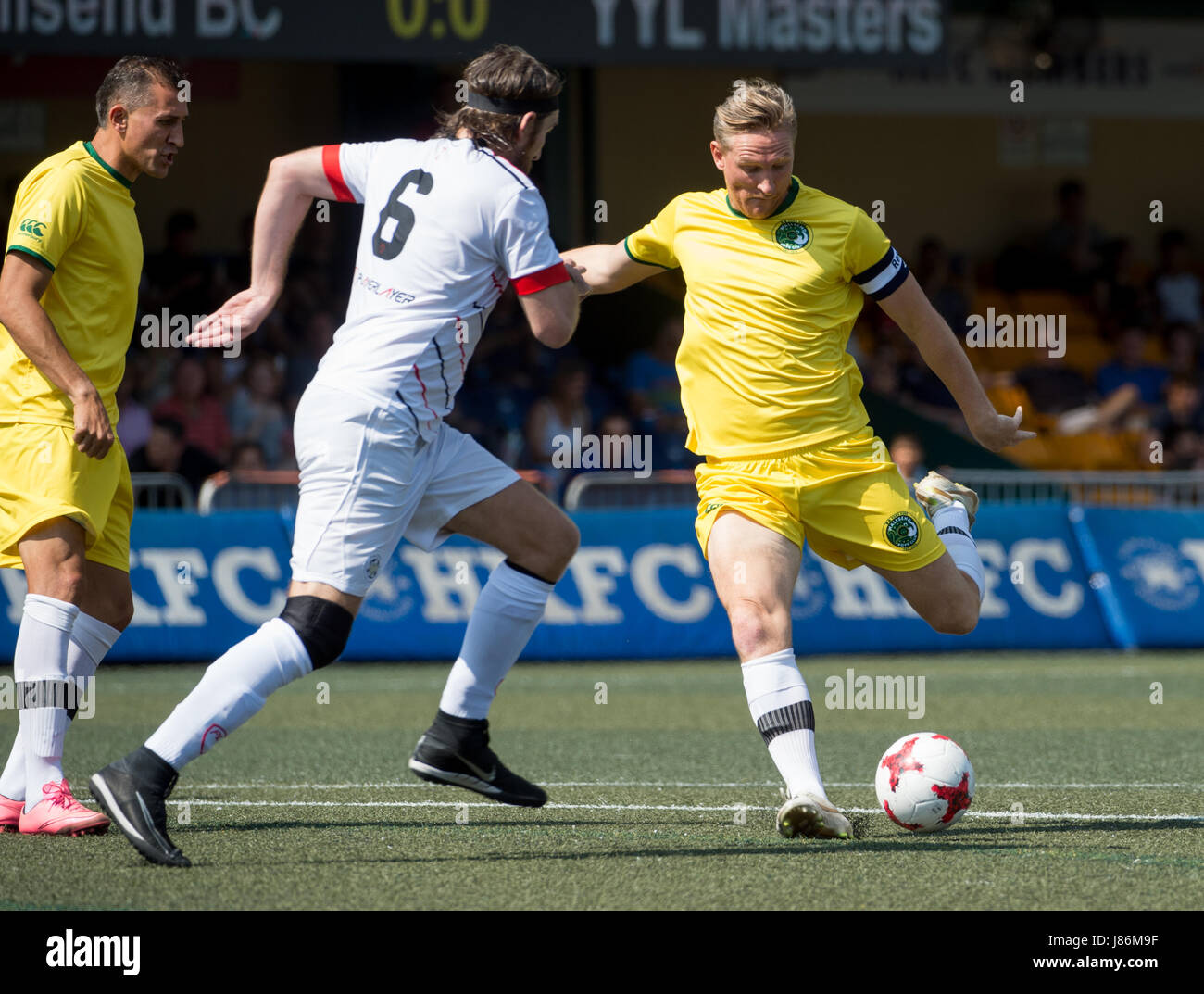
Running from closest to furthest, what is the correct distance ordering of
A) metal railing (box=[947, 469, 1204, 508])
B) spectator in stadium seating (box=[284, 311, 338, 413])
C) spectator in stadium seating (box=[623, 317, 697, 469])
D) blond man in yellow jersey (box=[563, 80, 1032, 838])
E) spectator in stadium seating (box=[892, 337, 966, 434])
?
1. blond man in yellow jersey (box=[563, 80, 1032, 838])
2. metal railing (box=[947, 469, 1204, 508])
3. spectator in stadium seating (box=[623, 317, 697, 469])
4. spectator in stadium seating (box=[284, 311, 338, 413])
5. spectator in stadium seating (box=[892, 337, 966, 434])

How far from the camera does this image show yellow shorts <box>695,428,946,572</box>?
5.35m

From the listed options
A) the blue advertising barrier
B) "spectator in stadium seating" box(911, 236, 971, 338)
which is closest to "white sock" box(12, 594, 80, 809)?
the blue advertising barrier

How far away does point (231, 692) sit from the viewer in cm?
448

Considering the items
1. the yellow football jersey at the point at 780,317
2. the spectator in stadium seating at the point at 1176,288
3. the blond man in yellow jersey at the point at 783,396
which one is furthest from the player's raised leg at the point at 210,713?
→ the spectator in stadium seating at the point at 1176,288

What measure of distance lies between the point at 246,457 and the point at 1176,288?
10956 millimetres

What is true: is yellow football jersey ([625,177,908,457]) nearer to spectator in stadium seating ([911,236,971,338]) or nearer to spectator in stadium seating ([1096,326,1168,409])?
spectator in stadium seating ([911,236,971,338])

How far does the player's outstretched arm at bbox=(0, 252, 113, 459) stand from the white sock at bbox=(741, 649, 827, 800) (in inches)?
79.2

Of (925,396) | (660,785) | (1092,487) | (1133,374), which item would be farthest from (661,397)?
(660,785)

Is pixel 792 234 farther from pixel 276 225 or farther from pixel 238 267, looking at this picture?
pixel 238 267

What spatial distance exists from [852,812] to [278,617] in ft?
6.84

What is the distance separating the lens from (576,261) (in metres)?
5.81

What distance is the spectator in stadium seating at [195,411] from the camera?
13.4m

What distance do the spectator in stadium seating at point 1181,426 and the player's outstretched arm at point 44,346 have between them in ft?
39.0

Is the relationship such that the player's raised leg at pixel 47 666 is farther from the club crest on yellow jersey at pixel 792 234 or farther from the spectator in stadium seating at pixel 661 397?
the spectator in stadium seating at pixel 661 397
